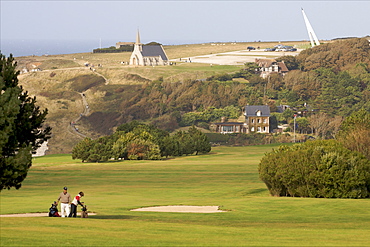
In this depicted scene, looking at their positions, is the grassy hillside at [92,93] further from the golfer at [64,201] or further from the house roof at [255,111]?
the golfer at [64,201]

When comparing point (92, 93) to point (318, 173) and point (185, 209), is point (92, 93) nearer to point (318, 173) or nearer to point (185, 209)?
point (318, 173)

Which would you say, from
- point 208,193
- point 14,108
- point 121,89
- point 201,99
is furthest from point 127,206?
point 121,89

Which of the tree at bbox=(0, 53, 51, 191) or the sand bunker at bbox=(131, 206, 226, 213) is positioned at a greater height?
the tree at bbox=(0, 53, 51, 191)

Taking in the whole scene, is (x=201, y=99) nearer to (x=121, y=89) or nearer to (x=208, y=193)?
(x=121, y=89)

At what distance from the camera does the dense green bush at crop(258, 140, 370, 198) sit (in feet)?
158

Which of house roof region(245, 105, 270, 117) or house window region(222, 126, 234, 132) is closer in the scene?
house window region(222, 126, 234, 132)

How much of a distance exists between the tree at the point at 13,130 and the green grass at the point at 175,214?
2.04 metres

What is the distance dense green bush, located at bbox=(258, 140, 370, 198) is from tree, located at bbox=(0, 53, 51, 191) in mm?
21836

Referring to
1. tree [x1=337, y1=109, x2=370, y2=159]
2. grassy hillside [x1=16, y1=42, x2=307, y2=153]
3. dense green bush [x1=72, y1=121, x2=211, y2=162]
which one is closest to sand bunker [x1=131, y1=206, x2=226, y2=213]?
tree [x1=337, y1=109, x2=370, y2=159]

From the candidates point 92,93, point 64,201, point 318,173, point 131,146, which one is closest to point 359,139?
point 318,173

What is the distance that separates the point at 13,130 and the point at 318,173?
24.7 m

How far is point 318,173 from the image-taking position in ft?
159

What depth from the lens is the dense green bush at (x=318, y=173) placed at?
158 feet

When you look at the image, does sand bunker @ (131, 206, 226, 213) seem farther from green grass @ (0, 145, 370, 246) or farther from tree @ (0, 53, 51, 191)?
tree @ (0, 53, 51, 191)
